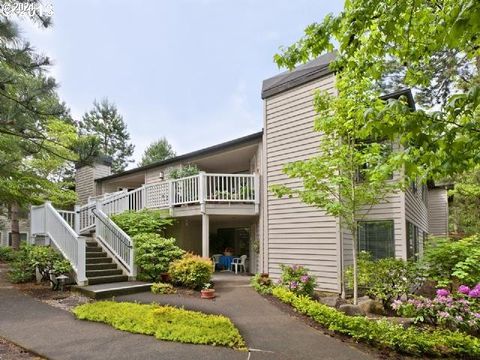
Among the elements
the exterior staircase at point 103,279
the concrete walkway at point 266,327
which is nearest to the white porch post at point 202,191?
the concrete walkway at point 266,327

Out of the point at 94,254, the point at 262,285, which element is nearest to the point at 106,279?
the point at 94,254

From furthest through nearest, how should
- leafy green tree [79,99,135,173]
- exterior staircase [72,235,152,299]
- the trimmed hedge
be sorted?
1. leafy green tree [79,99,135,173]
2. exterior staircase [72,235,152,299]
3. the trimmed hedge

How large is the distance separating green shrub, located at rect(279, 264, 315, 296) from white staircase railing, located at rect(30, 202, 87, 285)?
5199 mm

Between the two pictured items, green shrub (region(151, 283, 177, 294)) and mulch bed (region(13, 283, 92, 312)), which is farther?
green shrub (region(151, 283, 177, 294))

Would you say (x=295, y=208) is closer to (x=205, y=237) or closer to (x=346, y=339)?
(x=205, y=237)

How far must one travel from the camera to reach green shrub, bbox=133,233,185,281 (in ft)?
31.8

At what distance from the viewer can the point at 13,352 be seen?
4.82 m

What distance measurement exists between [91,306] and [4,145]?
5.52 metres

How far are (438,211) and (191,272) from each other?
19278mm

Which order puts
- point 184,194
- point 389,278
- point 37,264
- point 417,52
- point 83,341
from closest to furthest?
point 417,52 → point 83,341 → point 389,278 → point 37,264 → point 184,194

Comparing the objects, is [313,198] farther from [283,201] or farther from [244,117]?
[244,117]

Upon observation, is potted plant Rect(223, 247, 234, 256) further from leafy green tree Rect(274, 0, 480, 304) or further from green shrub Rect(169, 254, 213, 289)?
leafy green tree Rect(274, 0, 480, 304)

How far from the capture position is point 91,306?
698cm

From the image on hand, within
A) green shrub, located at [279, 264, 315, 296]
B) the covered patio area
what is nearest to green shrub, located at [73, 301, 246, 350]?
green shrub, located at [279, 264, 315, 296]
